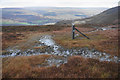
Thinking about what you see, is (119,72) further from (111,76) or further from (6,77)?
(6,77)

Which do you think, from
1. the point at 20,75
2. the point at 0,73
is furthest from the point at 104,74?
the point at 0,73

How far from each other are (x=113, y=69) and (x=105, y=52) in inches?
223

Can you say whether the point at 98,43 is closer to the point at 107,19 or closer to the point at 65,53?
the point at 65,53

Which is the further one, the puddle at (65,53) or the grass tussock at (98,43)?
the grass tussock at (98,43)

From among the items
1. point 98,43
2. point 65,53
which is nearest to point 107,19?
point 98,43

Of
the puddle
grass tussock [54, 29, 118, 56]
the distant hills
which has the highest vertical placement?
the distant hills

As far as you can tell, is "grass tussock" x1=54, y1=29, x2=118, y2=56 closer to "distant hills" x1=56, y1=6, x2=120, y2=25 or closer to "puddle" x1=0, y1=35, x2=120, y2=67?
"puddle" x1=0, y1=35, x2=120, y2=67

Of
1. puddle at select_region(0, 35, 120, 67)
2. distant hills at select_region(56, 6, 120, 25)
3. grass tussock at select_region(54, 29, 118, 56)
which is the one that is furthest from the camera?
distant hills at select_region(56, 6, 120, 25)

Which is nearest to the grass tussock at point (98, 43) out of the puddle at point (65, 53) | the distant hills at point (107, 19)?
the puddle at point (65, 53)

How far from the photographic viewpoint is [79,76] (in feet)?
21.3

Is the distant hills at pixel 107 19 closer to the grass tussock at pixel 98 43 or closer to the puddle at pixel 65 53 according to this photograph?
the grass tussock at pixel 98 43

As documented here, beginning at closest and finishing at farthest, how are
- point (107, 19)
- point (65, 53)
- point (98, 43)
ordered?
point (65, 53)
point (98, 43)
point (107, 19)

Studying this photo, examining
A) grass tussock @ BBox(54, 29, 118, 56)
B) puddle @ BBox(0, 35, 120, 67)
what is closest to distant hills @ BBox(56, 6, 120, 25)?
grass tussock @ BBox(54, 29, 118, 56)

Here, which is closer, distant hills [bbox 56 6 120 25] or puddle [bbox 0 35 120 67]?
puddle [bbox 0 35 120 67]
